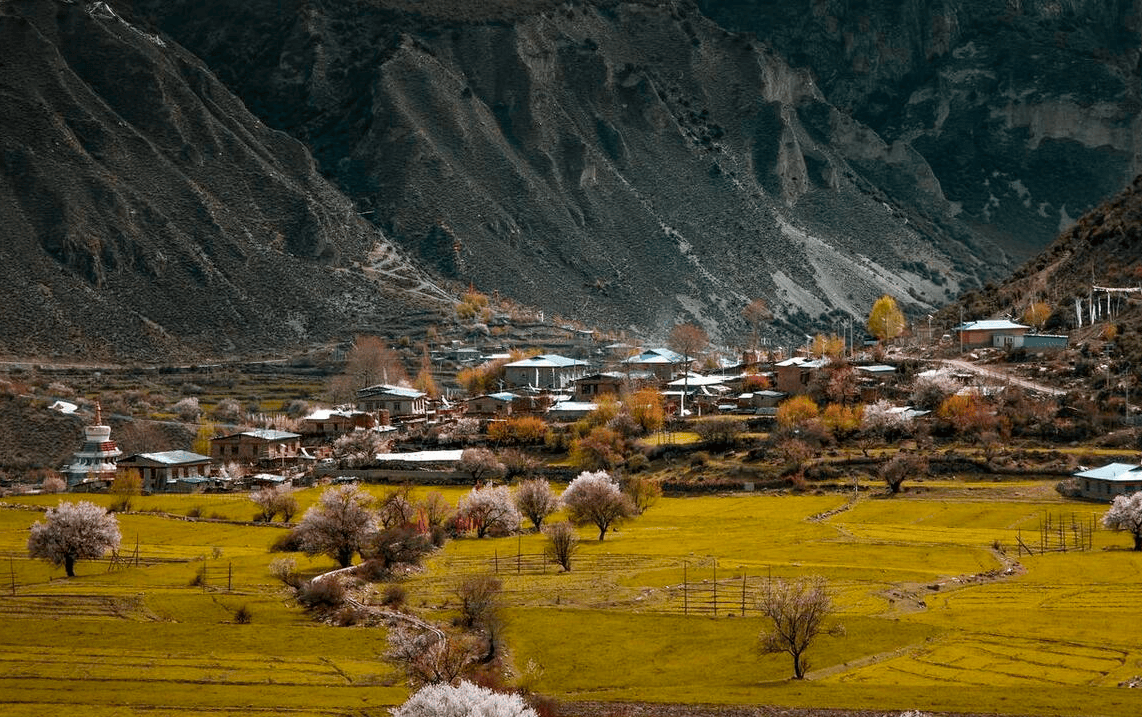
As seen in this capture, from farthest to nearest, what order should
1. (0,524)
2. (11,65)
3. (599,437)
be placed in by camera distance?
(11,65) → (599,437) → (0,524)

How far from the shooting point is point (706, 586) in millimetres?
→ 65312

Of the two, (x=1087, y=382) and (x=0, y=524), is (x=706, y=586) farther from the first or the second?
(x=1087, y=382)

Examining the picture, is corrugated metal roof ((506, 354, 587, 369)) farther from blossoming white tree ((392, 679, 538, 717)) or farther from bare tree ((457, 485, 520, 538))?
blossoming white tree ((392, 679, 538, 717))

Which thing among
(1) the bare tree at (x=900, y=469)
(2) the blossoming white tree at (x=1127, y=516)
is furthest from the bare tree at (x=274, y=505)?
(2) the blossoming white tree at (x=1127, y=516)

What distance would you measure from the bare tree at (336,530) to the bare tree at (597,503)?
39.9ft

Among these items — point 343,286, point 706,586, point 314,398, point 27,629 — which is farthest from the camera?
point 343,286

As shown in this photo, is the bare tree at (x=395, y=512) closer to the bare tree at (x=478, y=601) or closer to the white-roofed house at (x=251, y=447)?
the bare tree at (x=478, y=601)

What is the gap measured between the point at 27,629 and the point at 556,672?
18.5m

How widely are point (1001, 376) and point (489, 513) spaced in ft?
141

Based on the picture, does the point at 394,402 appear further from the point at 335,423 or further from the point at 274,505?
the point at 274,505

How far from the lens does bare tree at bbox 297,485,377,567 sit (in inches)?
2879

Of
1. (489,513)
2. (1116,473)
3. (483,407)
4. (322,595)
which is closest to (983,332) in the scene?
(483,407)

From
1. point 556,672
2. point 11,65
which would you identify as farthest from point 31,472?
point 11,65

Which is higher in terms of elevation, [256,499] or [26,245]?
[26,245]
